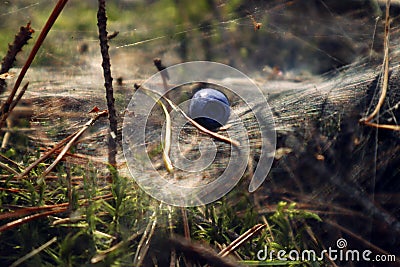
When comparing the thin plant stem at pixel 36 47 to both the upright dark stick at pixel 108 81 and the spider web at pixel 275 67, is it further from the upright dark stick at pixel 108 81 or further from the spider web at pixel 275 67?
the spider web at pixel 275 67

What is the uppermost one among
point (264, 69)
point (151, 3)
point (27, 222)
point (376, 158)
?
point (151, 3)

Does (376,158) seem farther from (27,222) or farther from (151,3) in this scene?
(151,3)

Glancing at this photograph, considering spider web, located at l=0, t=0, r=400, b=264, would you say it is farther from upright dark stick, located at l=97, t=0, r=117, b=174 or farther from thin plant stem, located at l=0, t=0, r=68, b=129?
thin plant stem, located at l=0, t=0, r=68, b=129

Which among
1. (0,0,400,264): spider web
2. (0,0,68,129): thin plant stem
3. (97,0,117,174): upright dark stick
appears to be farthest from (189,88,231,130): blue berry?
(0,0,68,129): thin plant stem

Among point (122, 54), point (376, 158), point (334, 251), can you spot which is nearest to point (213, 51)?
point (122, 54)

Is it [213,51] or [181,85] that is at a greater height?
[213,51]

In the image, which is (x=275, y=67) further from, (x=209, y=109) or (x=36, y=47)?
(x=36, y=47)

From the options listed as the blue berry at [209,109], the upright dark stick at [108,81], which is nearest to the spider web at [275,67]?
the upright dark stick at [108,81]
